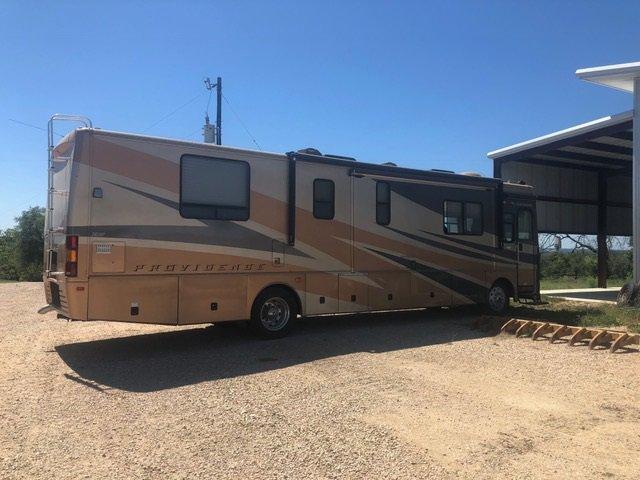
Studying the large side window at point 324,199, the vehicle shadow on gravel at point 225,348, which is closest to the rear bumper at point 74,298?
the vehicle shadow on gravel at point 225,348

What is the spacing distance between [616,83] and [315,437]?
559 inches

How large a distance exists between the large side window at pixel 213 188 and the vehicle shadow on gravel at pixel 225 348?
2.08 metres

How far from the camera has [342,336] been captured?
32.1 ft

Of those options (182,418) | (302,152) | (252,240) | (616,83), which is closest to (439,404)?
(182,418)

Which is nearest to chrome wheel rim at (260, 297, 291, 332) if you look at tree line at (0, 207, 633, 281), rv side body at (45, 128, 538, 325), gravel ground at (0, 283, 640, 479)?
rv side body at (45, 128, 538, 325)

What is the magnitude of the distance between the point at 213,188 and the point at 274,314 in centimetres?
231

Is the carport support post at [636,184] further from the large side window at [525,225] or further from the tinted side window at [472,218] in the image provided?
the tinted side window at [472,218]

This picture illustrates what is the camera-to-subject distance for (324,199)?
9.94 metres

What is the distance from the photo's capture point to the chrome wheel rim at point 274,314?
924cm

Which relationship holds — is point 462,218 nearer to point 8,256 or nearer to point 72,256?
point 72,256

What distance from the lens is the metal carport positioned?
18672mm

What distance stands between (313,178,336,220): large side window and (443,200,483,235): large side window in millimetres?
2960

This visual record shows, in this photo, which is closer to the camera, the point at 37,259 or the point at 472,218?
the point at 472,218

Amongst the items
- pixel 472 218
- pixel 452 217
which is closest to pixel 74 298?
pixel 452 217
